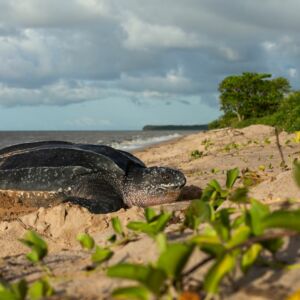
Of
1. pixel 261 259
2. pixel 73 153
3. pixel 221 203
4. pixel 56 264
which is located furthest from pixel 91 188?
pixel 261 259

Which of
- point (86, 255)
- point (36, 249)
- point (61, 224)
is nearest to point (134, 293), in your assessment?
point (36, 249)

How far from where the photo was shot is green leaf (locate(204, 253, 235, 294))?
965 millimetres

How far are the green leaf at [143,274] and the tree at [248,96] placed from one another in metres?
28.5

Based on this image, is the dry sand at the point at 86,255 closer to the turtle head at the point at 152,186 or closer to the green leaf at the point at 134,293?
the green leaf at the point at 134,293

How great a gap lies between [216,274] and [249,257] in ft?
0.49

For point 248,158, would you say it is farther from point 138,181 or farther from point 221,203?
point 221,203

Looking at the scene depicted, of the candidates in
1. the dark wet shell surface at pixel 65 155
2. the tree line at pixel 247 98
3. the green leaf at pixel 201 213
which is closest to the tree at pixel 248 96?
the tree line at pixel 247 98

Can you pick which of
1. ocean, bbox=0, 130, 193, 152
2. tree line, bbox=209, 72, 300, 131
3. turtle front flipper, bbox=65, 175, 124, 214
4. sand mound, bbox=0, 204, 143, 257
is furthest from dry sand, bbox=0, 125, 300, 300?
tree line, bbox=209, 72, 300, 131

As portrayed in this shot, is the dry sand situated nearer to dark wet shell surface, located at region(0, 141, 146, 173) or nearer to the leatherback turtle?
the leatherback turtle

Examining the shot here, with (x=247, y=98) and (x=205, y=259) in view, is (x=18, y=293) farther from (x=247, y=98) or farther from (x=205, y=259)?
(x=247, y=98)

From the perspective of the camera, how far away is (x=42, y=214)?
10.2 feet

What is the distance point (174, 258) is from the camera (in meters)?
0.94

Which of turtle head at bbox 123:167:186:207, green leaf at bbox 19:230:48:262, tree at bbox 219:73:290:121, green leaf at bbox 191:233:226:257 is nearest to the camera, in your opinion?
green leaf at bbox 191:233:226:257

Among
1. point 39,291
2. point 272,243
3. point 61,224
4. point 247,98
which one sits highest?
point 247,98
